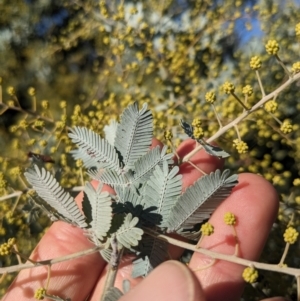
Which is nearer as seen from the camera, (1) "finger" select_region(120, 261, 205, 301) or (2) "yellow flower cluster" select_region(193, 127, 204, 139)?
(1) "finger" select_region(120, 261, 205, 301)

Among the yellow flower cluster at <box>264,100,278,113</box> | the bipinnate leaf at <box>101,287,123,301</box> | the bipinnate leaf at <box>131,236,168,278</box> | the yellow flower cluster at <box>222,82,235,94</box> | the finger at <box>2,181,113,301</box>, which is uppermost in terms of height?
the yellow flower cluster at <box>222,82,235,94</box>

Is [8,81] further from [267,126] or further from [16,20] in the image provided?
[267,126]

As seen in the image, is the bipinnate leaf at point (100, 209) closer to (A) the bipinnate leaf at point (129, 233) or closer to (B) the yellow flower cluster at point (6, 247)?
(A) the bipinnate leaf at point (129, 233)

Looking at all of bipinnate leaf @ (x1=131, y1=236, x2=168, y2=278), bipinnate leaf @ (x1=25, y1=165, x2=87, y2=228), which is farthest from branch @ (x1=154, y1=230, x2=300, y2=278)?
bipinnate leaf @ (x1=25, y1=165, x2=87, y2=228)

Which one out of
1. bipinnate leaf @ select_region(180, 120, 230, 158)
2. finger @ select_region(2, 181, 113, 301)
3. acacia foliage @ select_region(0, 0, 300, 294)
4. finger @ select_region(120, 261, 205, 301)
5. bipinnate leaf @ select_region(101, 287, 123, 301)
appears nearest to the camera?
finger @ select_region(120, 261, 205, 301)

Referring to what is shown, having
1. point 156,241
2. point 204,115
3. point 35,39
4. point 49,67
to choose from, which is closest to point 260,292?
point 156,241

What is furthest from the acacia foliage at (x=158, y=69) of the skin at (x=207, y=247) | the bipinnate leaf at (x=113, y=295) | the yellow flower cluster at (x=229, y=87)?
the bipinnate leaf at (x=113, y=295)

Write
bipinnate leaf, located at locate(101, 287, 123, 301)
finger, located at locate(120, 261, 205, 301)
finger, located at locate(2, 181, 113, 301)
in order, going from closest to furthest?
1. finger, located at locate(120, 261, 205, 301)
2. bipinnate leaf, located at locate(101, 287, 123, 301)
3. finger, located at locate(2, 181, 113, 301)

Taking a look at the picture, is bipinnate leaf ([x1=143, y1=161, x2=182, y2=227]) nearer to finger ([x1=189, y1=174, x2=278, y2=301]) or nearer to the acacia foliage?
finger ([x1=189, y1=174, x2=278, y2=301])

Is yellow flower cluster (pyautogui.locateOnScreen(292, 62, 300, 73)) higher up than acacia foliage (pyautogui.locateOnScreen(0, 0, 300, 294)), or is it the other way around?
yellow flower cluster (pyautogui.locateOnScreen(292, 62, 300, 73))
